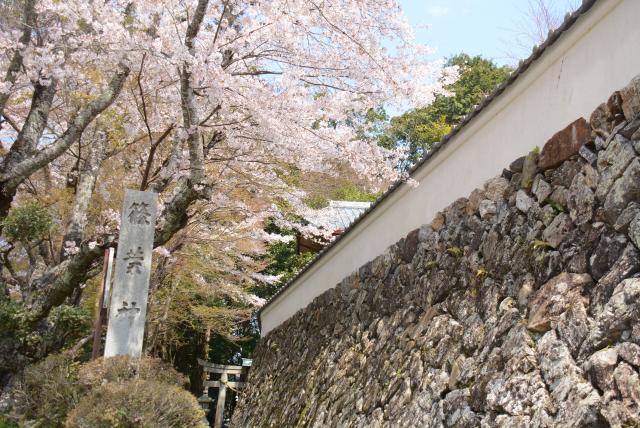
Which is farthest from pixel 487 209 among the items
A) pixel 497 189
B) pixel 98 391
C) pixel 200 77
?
pixel 98 391

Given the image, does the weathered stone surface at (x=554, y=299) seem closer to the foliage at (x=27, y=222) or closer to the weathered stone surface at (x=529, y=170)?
the weathered stone surface at (x=529, y=170)

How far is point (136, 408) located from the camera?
6.00 metres

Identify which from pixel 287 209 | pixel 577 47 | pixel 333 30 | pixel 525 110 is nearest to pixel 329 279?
pixel 287 209

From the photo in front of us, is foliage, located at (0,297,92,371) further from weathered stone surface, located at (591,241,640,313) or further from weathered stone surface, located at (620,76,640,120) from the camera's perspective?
weathered stone surface, located at (620,76,640,120)

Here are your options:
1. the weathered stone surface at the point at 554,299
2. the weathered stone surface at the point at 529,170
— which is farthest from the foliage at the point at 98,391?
the weathered stone surface at the point at 529,170

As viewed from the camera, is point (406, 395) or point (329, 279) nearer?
point (406, 395)

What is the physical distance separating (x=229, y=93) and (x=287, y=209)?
5549mm

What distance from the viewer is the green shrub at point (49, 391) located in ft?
23.9

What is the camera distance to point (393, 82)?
7633mm

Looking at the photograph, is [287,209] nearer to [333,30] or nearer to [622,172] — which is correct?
[333,30]

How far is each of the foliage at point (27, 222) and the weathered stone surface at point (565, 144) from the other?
276 inches

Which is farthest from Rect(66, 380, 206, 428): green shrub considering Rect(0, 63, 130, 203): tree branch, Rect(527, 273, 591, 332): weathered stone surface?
Rect(527, 273, 591, 332): weathered stone surface

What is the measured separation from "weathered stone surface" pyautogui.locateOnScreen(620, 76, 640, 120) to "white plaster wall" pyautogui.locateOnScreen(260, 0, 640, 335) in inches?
3.3

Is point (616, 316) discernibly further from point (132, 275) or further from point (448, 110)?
point (448, 110)
